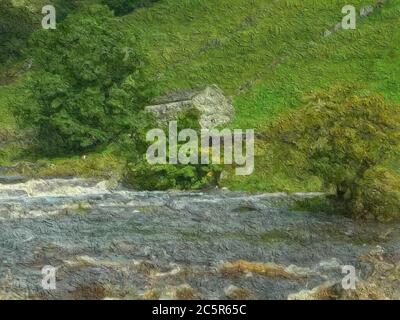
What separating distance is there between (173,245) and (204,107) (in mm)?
27984

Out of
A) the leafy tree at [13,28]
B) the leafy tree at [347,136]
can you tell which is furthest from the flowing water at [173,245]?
the leafy tree at [13,28]

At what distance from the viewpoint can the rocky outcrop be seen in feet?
175

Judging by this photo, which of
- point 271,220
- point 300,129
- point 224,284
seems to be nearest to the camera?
point 224,284

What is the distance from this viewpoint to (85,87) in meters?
55.4

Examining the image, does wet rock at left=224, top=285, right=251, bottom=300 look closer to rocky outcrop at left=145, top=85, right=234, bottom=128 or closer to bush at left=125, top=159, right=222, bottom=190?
bush at left=125, top=159, right=222, bottom=190

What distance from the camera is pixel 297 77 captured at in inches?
2392

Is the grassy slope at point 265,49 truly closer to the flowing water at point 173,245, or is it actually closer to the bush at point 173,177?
the bush at point 173,177

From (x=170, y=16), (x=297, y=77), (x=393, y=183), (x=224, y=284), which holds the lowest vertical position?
(x=224, y=284)

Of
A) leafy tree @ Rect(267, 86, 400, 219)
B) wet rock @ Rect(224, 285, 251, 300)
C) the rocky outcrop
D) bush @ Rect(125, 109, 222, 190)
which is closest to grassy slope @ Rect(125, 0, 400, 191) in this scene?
the rocky outcrop

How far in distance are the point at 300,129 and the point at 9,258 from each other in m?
16.2

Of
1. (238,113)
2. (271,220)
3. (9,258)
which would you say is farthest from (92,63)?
(9,258)

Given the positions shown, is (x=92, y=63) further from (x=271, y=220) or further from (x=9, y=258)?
(x=9, y=258)

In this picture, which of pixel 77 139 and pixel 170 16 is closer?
pixel 77 139

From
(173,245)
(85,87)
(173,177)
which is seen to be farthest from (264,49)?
(173,245)
